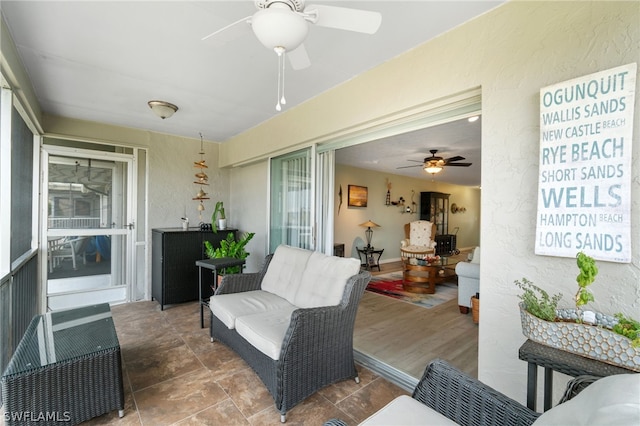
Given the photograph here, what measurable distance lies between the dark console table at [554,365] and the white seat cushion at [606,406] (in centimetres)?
48

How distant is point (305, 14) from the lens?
1300 millimetres

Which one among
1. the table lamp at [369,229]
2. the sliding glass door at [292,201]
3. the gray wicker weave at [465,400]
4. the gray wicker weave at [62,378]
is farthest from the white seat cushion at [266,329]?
the table lamp at [369,229]

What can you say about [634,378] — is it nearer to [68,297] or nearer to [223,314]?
[223,314]

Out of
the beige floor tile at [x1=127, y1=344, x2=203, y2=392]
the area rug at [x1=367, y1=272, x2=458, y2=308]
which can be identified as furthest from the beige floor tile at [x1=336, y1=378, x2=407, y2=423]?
the area rug at [x1=367, y1=272, x2=458, y2=308]

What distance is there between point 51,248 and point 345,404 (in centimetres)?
400

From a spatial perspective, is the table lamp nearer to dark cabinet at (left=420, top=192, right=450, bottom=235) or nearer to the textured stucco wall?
dark cabinet at (left=420, top=192, right=450, bottom=235)

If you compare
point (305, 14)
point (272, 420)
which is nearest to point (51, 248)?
point (272, 420)

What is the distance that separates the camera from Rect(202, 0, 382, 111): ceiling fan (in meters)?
1.24

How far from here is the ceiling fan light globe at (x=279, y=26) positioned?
1229 millimetres

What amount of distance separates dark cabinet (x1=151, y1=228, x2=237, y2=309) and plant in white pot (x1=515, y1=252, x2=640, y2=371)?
12.6 feet

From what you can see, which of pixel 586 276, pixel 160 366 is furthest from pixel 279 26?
pixel 160 366

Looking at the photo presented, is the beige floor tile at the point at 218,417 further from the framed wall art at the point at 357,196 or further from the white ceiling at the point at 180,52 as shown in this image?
the framed wall art at the point at 357,196

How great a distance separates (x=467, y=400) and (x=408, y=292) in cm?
375

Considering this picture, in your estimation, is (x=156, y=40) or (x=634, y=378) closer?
(x=634, y=378)
